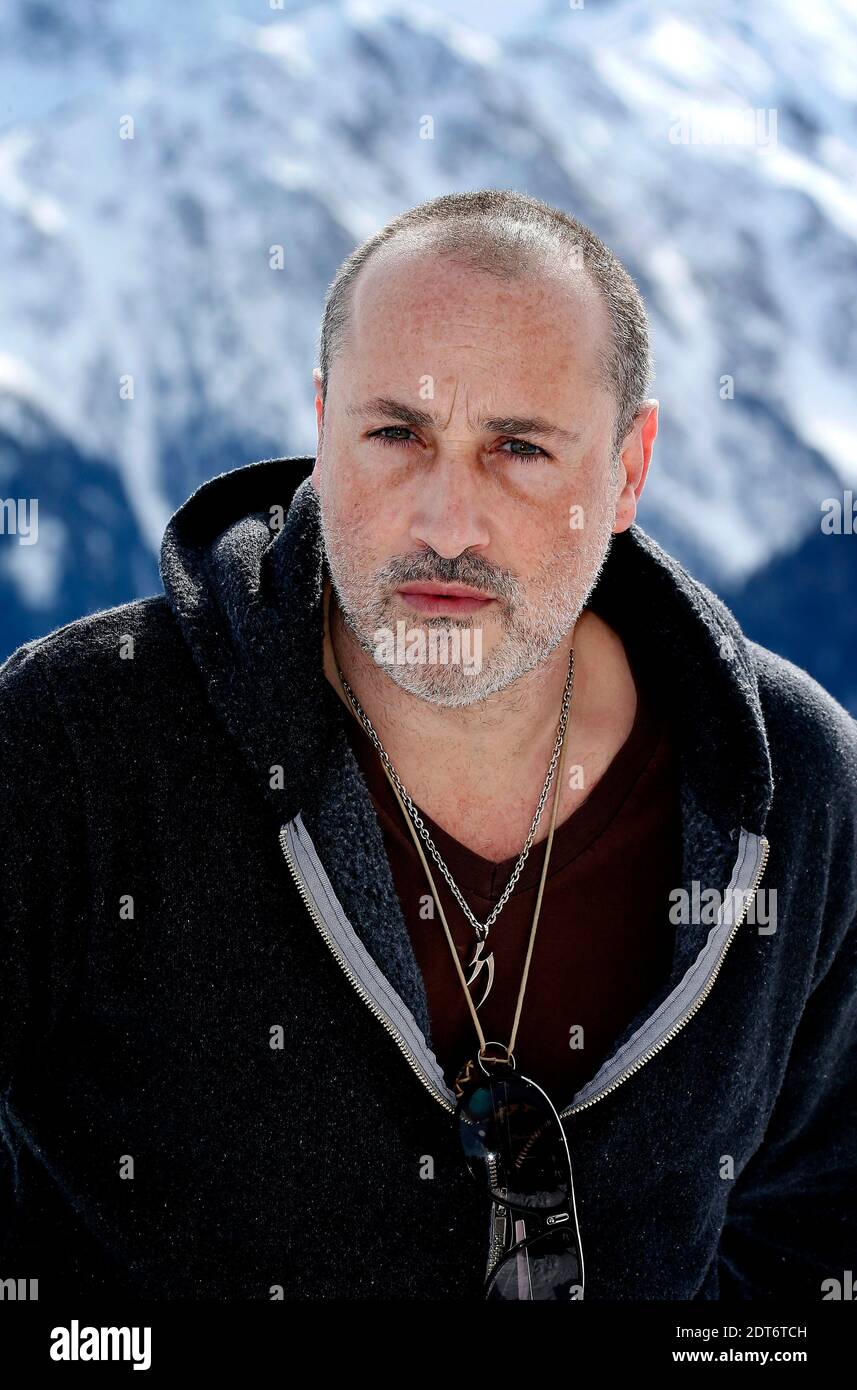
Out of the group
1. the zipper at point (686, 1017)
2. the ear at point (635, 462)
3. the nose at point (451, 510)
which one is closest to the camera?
the nose at point (451, 510)

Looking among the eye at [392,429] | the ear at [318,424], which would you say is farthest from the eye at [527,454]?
the ear at [318,424]

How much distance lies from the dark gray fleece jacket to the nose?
0.54 ft

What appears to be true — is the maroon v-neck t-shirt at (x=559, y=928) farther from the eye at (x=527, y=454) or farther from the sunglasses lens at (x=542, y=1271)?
the eye at (x=527, y=454)

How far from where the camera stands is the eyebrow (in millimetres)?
1394

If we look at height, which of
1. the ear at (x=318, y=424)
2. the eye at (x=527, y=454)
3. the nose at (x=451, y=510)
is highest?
the ear at (x=318, y=424)

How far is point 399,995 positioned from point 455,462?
55 centimetres

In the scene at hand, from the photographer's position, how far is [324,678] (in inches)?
57.6

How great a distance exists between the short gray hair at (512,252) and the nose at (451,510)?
204 millimetres

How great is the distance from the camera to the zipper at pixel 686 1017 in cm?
148

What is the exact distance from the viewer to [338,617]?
1626 millimetres

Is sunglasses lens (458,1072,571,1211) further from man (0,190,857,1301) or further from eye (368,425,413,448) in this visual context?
eye (368,425,413,448)

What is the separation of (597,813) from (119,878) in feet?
1.84
